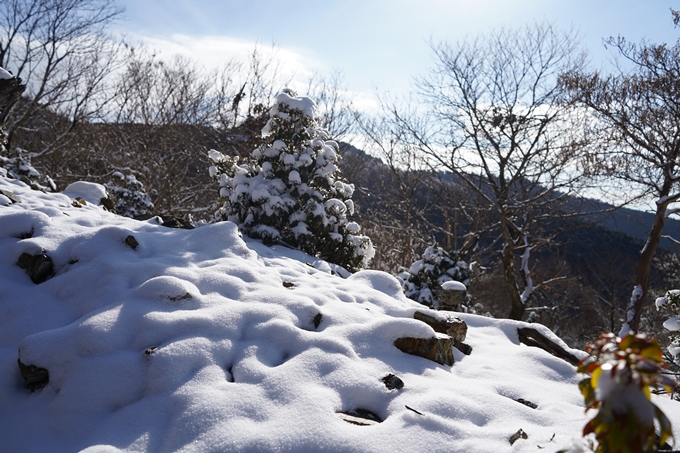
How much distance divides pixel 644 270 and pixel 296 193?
868 centimetres

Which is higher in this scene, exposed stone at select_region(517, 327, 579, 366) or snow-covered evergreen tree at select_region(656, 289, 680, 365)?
snow-covered evergreen tree at select_region(656, 289, 680, 365)

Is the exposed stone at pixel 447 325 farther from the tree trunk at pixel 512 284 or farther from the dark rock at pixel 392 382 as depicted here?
the tree trunk at pixel 512 284

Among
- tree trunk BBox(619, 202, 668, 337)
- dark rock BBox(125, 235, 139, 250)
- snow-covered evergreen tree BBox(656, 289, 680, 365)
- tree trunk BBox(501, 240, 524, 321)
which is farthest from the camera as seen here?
tree trunk BBox(501, 240, 524, 321)

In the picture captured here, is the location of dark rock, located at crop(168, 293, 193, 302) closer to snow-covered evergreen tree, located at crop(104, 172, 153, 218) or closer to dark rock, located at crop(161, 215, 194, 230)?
dark rock, located at crop(161, 215, 194, 230)

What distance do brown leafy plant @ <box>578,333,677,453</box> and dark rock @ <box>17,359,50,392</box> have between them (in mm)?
2861

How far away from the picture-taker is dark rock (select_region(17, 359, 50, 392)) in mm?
2375

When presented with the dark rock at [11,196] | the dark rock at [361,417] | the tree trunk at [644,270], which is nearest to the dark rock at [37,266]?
the dark rock at [11,196]

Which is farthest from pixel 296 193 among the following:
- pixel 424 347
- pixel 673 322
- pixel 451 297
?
pixel 673 322

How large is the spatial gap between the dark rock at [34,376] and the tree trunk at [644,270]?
10848mm

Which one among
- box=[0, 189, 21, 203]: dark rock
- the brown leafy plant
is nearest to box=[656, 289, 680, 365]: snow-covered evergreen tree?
the brown leafy plant

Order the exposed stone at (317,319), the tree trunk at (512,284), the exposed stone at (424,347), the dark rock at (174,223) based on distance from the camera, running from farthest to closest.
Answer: the tree trunk at (512,284) < the dark rock at (174,223) < the exposed stone at (317,319) < the exposed stone at (424,347)

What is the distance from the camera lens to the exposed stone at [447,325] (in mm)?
3564

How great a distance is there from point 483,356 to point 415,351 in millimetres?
848

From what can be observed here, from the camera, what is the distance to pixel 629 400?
873mm
